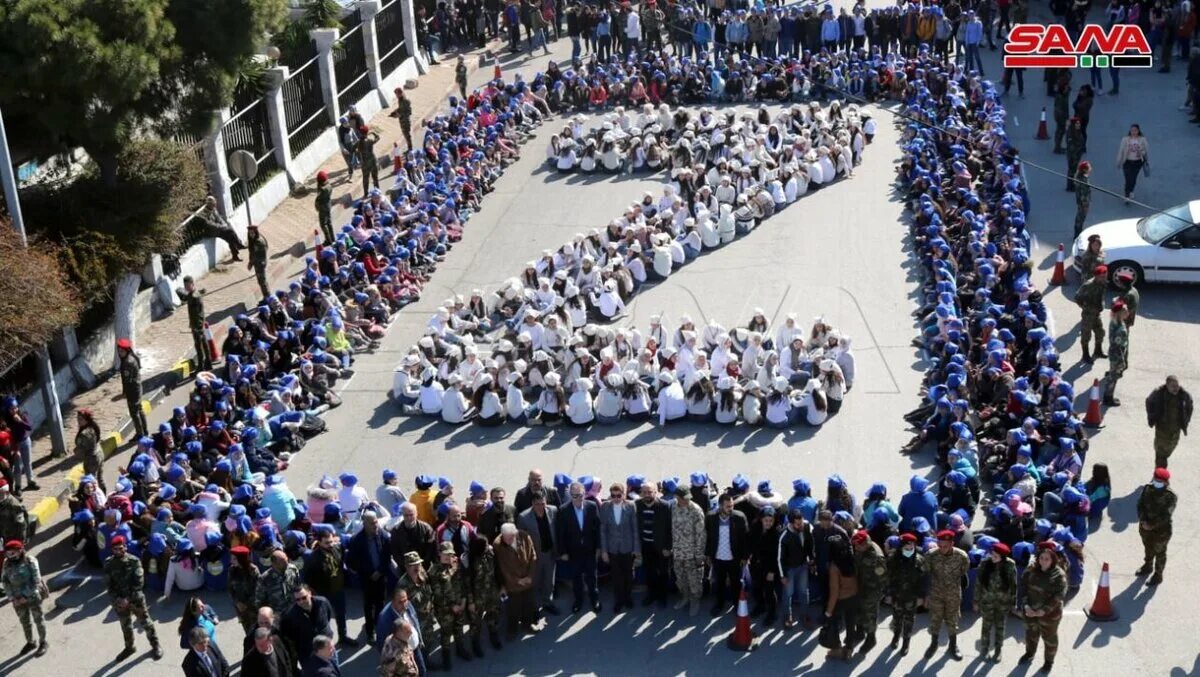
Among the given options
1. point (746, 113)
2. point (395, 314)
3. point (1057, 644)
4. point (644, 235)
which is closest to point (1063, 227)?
point (644, 235)

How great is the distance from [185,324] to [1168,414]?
1448 centimetres

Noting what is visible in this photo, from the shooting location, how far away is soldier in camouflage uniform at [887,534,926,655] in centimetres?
1407

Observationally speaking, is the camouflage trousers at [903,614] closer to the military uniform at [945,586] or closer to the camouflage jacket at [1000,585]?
the military uniform at [945,586]

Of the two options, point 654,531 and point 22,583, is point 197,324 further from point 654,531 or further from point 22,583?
point 654,531

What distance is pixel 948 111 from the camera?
1148 inches

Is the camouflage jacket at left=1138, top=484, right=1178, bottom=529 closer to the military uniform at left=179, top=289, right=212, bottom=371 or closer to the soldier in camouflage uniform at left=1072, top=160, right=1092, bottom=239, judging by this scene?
the soldier in camouflage uniform at left=1072, top=160, right=1092, bottom=239

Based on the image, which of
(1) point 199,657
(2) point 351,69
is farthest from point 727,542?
(2) point 351,69

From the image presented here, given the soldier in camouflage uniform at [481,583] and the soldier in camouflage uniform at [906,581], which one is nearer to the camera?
the soldier in camouflage uniform at [906,581]

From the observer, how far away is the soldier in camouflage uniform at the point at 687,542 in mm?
14922

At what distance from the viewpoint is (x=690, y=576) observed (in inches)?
596

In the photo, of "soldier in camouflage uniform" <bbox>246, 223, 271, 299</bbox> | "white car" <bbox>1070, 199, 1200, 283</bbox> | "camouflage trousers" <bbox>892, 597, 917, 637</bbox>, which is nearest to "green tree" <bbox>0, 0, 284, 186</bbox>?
"soldier in camouflage uniform" <bbox>246, 223, 271, 299</bbox>

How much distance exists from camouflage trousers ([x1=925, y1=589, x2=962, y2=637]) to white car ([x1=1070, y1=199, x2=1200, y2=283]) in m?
9.53

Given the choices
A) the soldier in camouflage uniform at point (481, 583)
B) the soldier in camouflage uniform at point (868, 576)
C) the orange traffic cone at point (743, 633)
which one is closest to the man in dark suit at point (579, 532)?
the soldier in camouflage uniform at point (481, 583)

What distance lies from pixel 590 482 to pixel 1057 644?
484 cm
